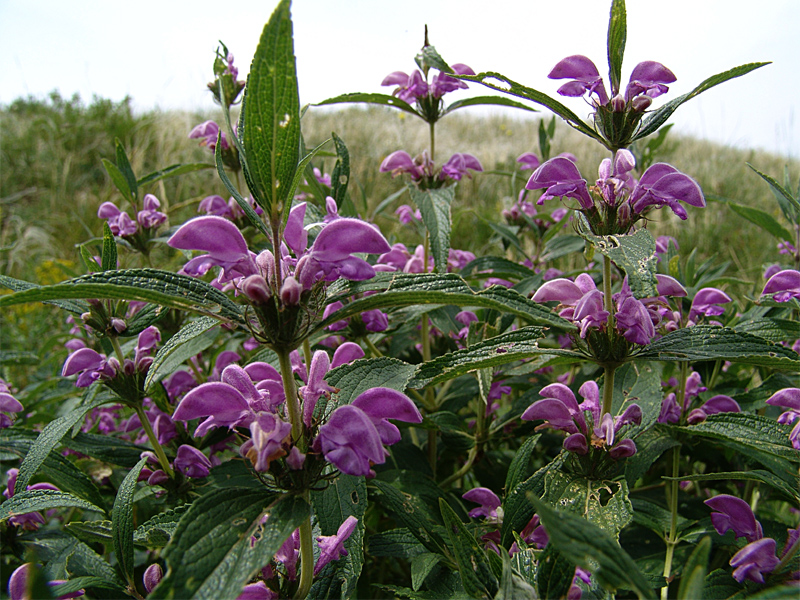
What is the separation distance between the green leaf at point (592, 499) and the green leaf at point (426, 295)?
0.34 metres

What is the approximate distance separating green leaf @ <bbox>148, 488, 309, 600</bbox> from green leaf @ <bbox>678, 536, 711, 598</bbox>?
20.4 inches

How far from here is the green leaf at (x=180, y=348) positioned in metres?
0.87

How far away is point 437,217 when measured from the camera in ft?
5.59

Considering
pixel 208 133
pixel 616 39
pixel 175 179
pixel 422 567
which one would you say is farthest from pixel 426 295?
pixel 175 179

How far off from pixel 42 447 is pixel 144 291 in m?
0.94

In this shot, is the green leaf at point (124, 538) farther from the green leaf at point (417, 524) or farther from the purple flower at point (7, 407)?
the purple flower at point (7, 407)

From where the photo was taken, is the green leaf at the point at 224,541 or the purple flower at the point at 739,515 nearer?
the green leaf at the point at 224,541

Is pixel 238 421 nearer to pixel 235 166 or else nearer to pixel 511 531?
pixel 511 531

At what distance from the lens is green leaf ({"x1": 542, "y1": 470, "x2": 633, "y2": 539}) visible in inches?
37.0

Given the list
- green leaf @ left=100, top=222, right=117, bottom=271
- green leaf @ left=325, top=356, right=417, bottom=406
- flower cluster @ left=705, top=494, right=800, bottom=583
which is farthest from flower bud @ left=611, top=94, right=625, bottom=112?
green leaf @ left=100, top=222, right=117, bottom=271

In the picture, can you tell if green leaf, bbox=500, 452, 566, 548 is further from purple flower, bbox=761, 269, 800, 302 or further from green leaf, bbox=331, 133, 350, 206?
green leaf, bbox=331, 133, 350, 206

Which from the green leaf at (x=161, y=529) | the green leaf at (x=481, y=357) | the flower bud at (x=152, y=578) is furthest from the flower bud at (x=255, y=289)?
the flower bud at (x=152, y=578)

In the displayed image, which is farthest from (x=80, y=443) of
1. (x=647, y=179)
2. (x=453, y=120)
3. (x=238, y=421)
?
(x=453, y=120)

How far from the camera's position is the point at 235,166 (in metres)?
2.30
